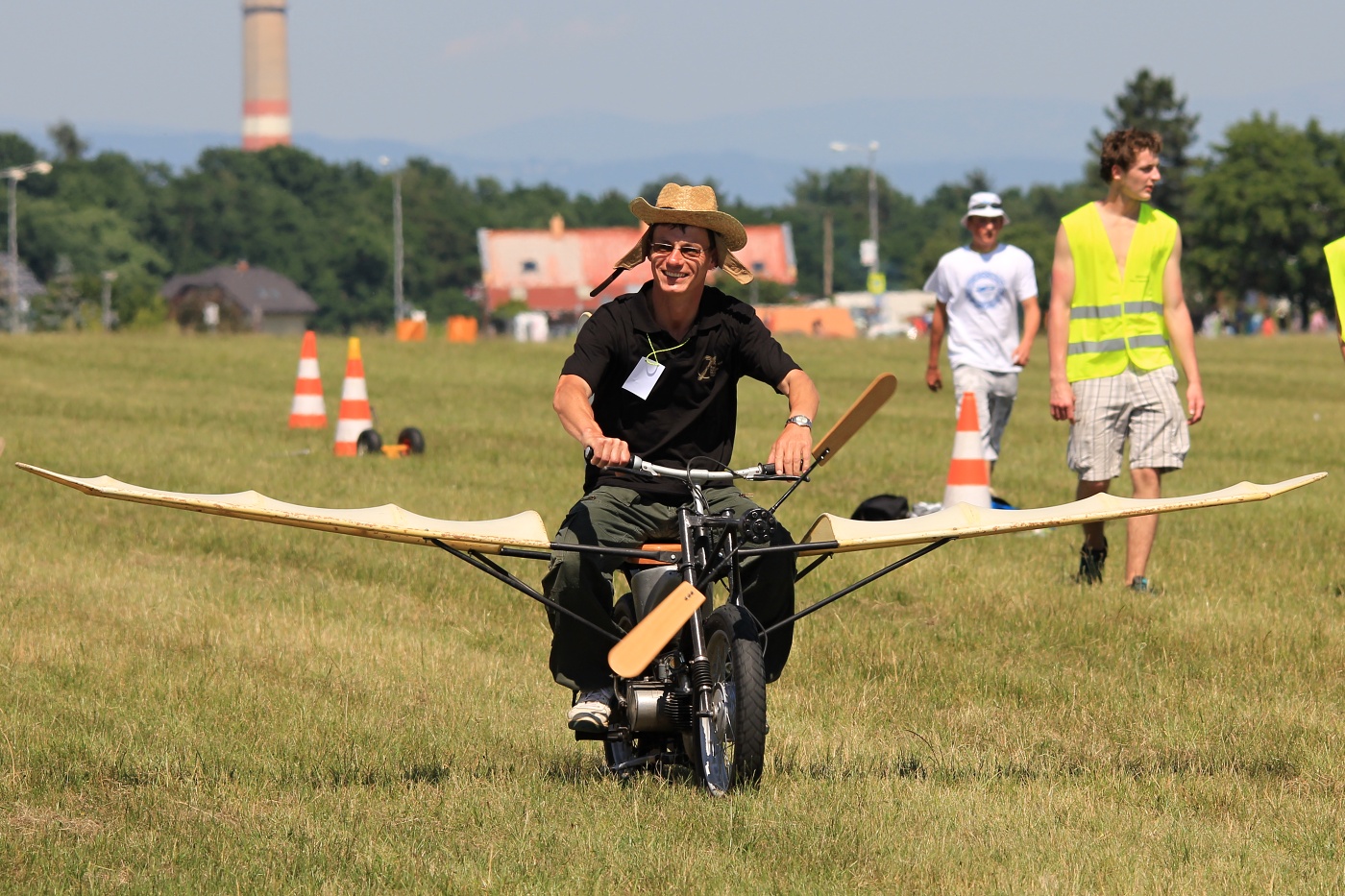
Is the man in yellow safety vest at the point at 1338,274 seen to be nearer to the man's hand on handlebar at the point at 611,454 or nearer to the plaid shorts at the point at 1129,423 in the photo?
the plaid shorts at the point at 1129,423

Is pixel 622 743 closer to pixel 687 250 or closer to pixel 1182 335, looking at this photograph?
pixel 687 250

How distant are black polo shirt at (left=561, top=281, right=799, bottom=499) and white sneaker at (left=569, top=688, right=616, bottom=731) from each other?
63cm

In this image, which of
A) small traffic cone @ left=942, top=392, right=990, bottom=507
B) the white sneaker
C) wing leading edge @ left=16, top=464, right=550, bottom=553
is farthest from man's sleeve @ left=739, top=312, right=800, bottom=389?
small traffic cone @ left=942, top=392, right=990, bottom=507

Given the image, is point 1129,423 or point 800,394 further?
point 1129,423

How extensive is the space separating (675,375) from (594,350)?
0.91 ft

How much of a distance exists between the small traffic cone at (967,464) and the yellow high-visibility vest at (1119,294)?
1858 mm

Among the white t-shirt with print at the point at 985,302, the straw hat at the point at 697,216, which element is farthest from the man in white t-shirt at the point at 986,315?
the straw hat at the point at 697,216

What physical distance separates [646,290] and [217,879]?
2.29m

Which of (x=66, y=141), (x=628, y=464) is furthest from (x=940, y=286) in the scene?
Answer: (x=66, y=141)

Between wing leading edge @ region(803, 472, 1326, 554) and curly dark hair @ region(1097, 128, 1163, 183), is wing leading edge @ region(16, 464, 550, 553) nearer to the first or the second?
wing leading edge @ region(803, 472, 1326, 554)

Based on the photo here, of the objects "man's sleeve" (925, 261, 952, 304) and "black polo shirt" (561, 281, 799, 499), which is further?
"man's sleeve" (925, 261, 952, 304)

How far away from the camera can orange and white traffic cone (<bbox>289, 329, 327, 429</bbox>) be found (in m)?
19.2

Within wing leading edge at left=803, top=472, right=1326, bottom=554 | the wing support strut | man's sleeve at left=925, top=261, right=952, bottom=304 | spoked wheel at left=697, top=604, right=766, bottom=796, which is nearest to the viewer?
spoked wheel at left=697, top=604, right=766, bottom=796

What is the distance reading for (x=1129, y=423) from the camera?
376 inches
